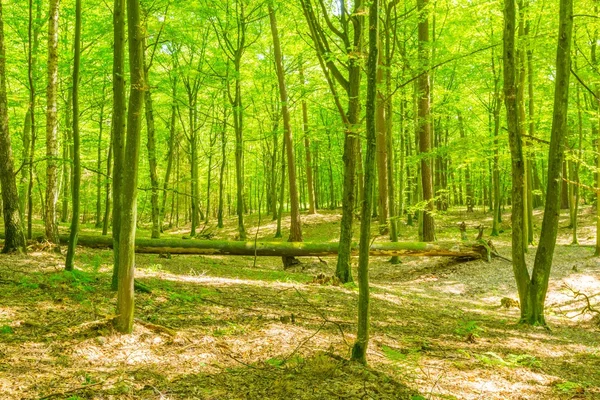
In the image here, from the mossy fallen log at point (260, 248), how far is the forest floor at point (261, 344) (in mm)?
2350

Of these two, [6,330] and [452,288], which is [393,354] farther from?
[452,288]

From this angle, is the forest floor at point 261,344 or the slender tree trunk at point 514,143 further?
the slender tree trunk at point 514,143

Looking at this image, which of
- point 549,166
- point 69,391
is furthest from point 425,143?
point 69,391

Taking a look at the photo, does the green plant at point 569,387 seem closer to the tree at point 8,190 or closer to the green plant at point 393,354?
the green plant at point 393,354

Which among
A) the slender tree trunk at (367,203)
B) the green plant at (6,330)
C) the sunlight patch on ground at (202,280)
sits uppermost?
the slender tree trunk at (367,203)

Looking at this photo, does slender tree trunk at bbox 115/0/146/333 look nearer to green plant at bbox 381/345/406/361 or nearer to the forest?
the forest

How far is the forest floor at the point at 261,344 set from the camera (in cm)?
351

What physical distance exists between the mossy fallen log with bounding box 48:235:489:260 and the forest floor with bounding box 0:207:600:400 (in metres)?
2.35

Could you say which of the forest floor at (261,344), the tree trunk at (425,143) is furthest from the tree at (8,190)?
the tree trunk at (425,143)

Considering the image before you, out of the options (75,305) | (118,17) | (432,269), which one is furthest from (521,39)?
(75,305)

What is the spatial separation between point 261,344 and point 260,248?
7.26 m

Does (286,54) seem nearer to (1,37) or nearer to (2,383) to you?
(1,37)

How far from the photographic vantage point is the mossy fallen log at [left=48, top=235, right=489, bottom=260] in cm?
1155

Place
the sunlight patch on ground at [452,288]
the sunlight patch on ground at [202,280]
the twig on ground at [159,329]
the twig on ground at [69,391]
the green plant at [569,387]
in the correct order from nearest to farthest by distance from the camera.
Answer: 1. the twig on ground at [69,391]
2. the green plant at [569,387]
3. the twig on ground at [159,329]
4. the sunlight patch on ground at [202,280]
5. the sunlight patch on ground at [452,288]
